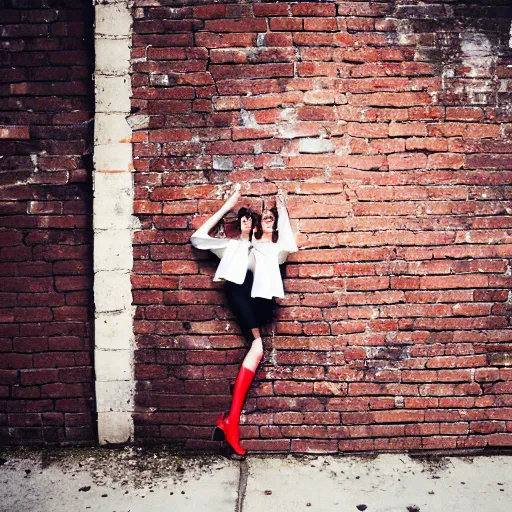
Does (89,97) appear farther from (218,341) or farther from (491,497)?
(491,497)

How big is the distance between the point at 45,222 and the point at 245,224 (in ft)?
4.78

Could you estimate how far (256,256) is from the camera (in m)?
3.36

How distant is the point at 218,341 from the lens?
349 centimetres

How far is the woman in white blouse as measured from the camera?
330 centimetres

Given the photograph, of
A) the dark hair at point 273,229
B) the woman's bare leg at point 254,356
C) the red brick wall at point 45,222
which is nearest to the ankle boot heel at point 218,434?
the woman's bare leg at point 254,356

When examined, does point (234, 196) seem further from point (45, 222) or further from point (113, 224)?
point (45, 222)

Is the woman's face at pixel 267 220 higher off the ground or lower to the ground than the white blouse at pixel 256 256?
higher

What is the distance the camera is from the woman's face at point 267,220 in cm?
338

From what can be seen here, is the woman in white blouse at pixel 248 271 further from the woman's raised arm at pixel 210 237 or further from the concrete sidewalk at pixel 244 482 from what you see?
the concrete sidewalk at pixel 244 482

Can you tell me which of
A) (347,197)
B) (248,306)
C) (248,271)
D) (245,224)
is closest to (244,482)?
(248,306)

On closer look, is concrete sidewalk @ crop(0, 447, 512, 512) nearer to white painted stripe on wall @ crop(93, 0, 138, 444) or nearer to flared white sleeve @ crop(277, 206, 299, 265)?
white painted stripe on wall @ crop(93, 0, 138, 444)

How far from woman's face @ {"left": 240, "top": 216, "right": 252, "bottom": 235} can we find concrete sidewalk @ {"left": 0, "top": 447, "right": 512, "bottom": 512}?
5.22 ft

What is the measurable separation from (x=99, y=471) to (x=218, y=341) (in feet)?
3.79

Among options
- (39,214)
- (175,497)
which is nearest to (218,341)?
(175,497)
